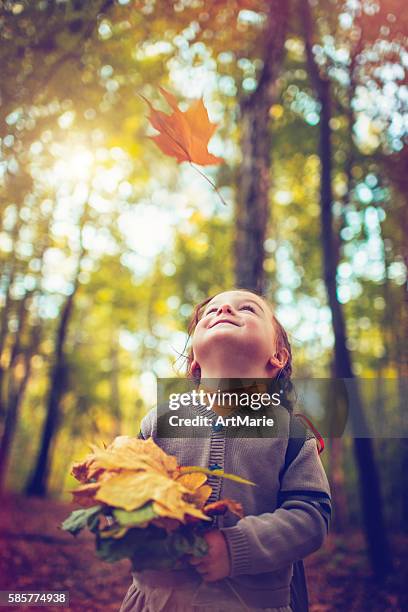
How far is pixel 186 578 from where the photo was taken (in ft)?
3.40

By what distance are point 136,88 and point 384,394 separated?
473cm

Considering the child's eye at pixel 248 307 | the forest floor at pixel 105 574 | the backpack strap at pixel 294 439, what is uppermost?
the child's eye at pixel 248 307

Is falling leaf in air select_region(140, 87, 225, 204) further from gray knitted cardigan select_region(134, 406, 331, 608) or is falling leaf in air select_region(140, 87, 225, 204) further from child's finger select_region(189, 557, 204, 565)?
child's finger select_region(189, 557, 204, 565)

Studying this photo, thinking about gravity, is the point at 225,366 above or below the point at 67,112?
below

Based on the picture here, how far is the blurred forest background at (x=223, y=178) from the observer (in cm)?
254

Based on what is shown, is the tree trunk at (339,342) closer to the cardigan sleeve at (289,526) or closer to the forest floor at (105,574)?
the forest floor at (105,574)

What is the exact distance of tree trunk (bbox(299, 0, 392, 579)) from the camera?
330 centimetres

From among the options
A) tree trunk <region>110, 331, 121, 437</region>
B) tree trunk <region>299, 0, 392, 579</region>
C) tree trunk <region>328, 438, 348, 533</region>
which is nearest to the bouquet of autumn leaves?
tree trunk <region>299, 0, 392, 579</region>

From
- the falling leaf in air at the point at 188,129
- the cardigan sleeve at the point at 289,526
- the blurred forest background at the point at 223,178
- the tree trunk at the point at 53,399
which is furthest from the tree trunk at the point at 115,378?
the cardigan sleeve at the point at 289,526

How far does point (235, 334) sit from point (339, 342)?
2.49 m

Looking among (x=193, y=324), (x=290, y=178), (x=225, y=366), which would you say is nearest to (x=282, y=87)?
(x=290, y=178)

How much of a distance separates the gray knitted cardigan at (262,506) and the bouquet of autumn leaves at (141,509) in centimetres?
11

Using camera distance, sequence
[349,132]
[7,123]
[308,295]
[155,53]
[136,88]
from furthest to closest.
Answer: [308,295] → [136,88] → [349,132] → [155,53] → [7,123]

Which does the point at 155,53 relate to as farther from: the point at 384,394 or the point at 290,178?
the point at 384,394
